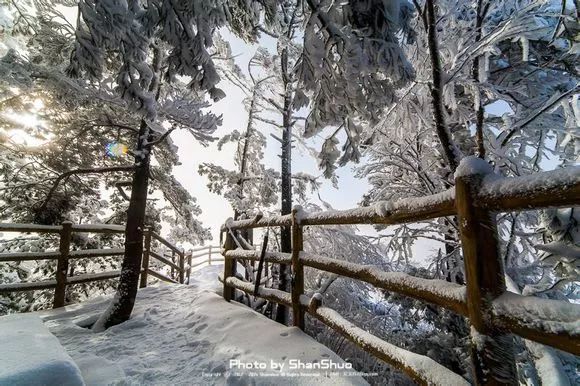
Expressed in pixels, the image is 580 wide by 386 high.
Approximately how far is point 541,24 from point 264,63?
30.2 feet

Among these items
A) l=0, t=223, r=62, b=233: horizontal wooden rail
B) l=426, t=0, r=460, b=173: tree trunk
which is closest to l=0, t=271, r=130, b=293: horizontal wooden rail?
l=0, t=223, r=62, b=233: horizontal wooden rail

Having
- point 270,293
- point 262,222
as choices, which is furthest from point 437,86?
point 270,293

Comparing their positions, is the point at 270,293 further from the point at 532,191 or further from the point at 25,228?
the point at 25,228

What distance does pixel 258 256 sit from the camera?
3.71 m

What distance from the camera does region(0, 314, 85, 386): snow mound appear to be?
4.60 ft

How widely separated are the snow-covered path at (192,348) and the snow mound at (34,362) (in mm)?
567

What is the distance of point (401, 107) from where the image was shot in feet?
16.4

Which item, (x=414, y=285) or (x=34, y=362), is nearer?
(x=34, y=362)

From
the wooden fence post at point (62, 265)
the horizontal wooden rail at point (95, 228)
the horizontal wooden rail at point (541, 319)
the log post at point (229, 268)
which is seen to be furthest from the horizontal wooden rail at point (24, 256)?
the horizontal wooden rail at point (541, 319)

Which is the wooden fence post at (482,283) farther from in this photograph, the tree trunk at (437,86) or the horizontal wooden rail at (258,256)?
the tree trunk at (437,86)

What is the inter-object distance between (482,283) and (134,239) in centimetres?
487

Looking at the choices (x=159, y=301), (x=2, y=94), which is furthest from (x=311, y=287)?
(x=2, y=94)

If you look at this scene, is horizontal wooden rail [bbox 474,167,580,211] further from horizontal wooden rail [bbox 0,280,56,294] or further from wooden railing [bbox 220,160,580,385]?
horizontal wooden rail [bbox 0,280,56,294]

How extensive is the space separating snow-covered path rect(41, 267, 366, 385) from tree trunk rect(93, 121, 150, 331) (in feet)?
1.07
